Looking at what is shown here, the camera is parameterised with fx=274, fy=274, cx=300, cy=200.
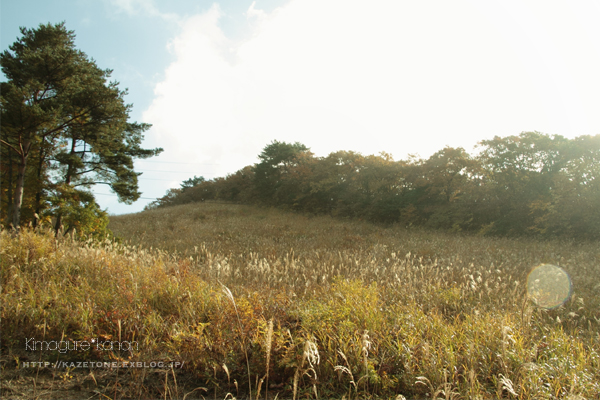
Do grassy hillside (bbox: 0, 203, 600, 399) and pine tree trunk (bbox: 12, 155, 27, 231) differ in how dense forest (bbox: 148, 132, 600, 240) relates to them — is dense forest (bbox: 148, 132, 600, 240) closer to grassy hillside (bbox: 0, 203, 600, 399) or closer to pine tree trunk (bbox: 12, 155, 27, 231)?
grassy hillside (bbox: 0, 203, 600, 399)

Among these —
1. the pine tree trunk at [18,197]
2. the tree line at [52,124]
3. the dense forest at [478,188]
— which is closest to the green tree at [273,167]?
the dense forest at [478,188]

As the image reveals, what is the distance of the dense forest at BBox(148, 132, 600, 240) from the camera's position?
51.7 ft

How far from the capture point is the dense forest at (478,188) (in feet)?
51.7

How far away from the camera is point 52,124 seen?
11.8 meters

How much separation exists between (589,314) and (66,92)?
1867 centimetres

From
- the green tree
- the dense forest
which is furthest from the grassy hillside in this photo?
→ the green tree

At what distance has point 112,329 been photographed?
9.51ft

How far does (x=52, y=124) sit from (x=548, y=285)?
59.0 ft

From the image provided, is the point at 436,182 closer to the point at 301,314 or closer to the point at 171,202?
the point at 301,314

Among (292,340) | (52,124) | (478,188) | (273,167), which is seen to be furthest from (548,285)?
(273,167)

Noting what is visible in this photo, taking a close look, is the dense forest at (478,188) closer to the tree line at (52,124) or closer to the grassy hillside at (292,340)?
the grassy hillside at (292,340)

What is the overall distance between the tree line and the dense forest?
796 inches

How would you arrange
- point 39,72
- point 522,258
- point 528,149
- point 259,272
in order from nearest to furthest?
1. point 259,272
2. point 522,258
3. point 39,72
4. point 528,149

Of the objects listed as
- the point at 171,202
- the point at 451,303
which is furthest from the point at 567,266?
the point at 171,202
